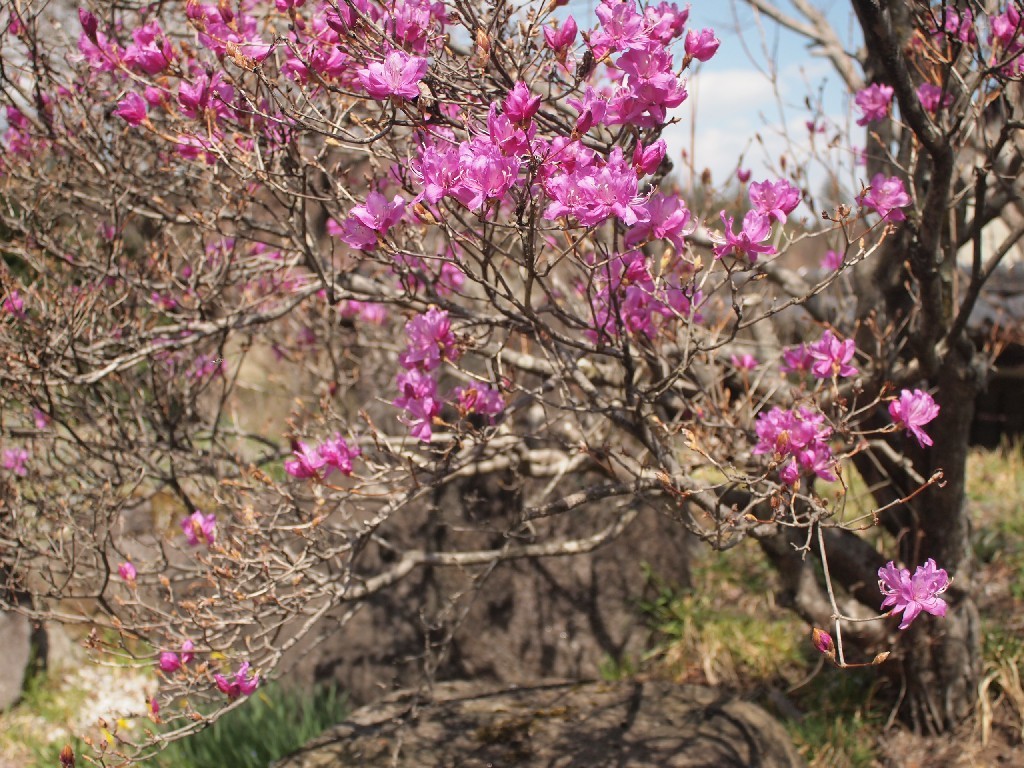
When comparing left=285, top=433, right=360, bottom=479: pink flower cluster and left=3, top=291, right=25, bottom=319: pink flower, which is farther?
left=3, top=291, right=25, bottom=319: pink flower

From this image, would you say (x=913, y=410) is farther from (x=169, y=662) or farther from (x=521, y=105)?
(x=169, y=662)

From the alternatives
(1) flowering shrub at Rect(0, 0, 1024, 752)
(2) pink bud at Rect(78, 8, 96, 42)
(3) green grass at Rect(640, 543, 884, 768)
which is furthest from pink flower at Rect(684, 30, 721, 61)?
(3) green grass at Rect(640, 543, 884, 768)

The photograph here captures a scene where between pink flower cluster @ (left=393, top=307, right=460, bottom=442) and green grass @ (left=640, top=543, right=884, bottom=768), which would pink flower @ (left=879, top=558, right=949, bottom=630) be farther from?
green grass @ (left=640, top=543, right=884, bottom=768)

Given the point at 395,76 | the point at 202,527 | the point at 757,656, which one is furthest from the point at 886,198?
the point at 757,656

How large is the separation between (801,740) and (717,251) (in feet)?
8.15

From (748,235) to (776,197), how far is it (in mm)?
121

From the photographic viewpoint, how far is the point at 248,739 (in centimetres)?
350

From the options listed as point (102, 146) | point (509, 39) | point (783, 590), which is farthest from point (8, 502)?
point (783, 590)

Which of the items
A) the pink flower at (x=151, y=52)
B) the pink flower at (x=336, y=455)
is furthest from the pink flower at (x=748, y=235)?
the pink flower at (x=151, y=52)

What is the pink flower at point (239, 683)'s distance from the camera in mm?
2430

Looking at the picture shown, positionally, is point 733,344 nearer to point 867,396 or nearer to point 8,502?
point 867,396

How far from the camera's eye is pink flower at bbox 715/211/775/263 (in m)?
1.98

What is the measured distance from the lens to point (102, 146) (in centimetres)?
306

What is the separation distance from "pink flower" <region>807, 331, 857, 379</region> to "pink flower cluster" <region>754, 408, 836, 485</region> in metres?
0.22
